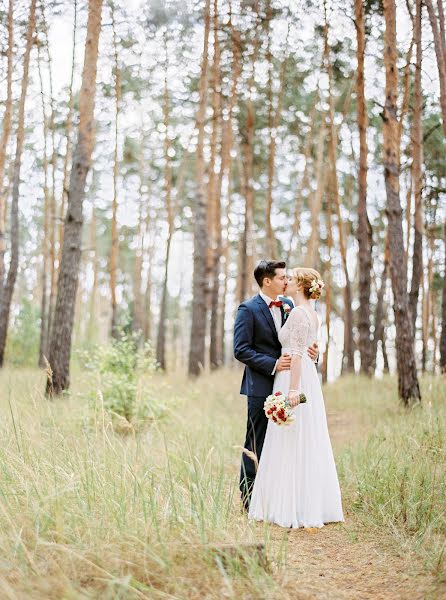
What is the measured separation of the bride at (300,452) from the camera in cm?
462

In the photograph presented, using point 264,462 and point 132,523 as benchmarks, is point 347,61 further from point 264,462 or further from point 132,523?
point 132,523

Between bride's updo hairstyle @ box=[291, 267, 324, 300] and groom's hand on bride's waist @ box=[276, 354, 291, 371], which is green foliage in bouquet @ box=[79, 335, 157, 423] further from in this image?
bride's updo hairstyle @ box=[291, 267, 324, 300]

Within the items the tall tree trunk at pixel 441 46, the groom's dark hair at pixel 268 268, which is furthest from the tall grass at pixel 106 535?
the tall tree trunk at pixel 441 46

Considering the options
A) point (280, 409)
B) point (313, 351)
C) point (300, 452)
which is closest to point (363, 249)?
point (313, 351)

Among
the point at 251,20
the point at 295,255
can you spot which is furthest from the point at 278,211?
the point at 251,20

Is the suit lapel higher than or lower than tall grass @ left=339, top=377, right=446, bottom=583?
higher

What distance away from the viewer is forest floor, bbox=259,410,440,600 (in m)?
3.28

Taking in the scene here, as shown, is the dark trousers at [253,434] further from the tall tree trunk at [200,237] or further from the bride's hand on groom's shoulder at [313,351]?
the tall tree trunk at [200,237]

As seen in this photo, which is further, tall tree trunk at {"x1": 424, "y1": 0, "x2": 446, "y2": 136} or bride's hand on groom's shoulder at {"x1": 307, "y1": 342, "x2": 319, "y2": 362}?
tall tree trunk at {"x1": 424, "y1": 0, "x2": 446, "y2": 136}

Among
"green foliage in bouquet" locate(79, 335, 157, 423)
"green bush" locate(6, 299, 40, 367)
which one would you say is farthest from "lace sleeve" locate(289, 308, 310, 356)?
"green bush" locate(6, 299, 40, 367)

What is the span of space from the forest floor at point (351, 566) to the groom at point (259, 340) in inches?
30.8

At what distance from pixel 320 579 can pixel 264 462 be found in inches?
52.6

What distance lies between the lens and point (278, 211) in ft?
83.7

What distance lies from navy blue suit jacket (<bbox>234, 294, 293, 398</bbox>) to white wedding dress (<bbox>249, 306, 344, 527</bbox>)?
26 centimetres
